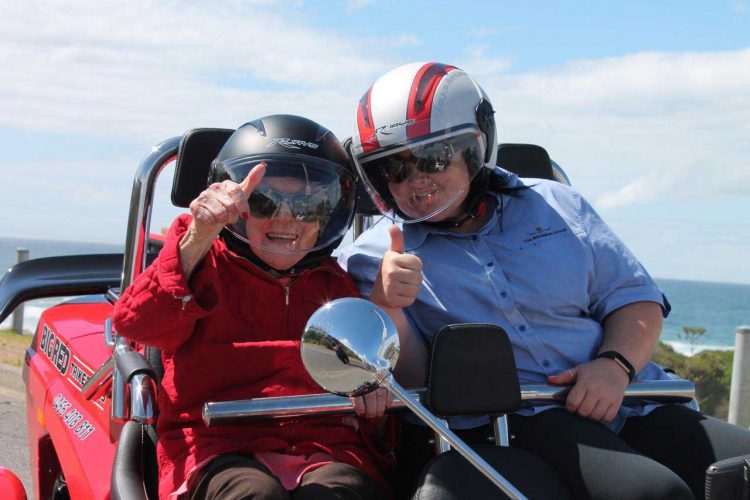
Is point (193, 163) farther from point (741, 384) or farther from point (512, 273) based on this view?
point (741, 384)

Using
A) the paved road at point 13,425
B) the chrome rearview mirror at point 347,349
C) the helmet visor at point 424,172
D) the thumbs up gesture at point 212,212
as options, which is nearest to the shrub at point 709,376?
the paved road at point 13,425

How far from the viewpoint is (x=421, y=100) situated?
9.16 feet

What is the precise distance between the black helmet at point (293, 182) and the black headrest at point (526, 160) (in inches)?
39.3

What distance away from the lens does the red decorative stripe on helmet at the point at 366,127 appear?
110 inches

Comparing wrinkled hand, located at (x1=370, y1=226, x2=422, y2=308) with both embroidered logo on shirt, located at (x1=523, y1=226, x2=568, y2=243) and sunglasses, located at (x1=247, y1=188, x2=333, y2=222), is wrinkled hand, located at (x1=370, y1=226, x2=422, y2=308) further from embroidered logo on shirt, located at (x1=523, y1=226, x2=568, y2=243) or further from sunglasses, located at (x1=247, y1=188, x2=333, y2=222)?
embroidered logo on shirt, located at (x1=523, y1=226, x2=568, y2=243)

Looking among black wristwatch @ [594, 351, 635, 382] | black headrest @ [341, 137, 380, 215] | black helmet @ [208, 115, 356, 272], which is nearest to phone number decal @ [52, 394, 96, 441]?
black helmet @ [208, 115, 356, 272]

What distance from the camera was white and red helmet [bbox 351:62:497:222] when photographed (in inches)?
109

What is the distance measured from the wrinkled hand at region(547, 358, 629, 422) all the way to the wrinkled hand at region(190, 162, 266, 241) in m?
0.96

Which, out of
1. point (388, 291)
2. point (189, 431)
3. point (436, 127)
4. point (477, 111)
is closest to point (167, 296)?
point (189, 431)

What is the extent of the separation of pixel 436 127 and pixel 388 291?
1.80 feet

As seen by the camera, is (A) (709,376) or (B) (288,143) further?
(A) (709,376)

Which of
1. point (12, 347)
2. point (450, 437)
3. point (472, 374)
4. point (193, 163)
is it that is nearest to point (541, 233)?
point (472, 374)

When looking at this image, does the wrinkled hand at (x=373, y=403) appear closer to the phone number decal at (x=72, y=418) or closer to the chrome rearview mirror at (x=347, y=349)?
the chrome rearview mirror at (x=347, y=349)

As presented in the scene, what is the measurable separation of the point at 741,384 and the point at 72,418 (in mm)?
4130
